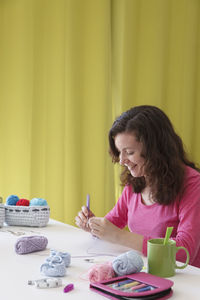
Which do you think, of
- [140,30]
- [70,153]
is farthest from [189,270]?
[140,30]

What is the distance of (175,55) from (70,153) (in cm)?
110

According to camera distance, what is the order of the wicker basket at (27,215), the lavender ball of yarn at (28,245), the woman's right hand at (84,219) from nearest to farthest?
the lavender ball of yarn at (28,245)
the woman's right hand at (84,219)
the wicker basket at (27,215)

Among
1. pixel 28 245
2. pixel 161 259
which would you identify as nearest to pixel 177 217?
pixel 161 259

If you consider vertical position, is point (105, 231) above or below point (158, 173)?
below

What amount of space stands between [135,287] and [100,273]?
0.11 metres

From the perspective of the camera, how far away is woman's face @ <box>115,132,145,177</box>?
1.40m

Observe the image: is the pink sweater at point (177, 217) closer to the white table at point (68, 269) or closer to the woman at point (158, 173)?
the woman at point (158, 173)

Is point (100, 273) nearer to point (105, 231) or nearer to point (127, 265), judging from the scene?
point (127, 265)

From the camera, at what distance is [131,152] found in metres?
1.41

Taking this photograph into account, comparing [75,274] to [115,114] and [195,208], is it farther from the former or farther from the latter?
[115,114]

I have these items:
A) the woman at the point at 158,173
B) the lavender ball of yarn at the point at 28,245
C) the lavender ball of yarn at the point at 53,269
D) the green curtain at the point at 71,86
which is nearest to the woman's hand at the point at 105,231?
the woman at the point at 158,173

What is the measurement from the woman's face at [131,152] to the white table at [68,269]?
0.98ft

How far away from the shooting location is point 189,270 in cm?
105

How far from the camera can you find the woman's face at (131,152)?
1396mm
